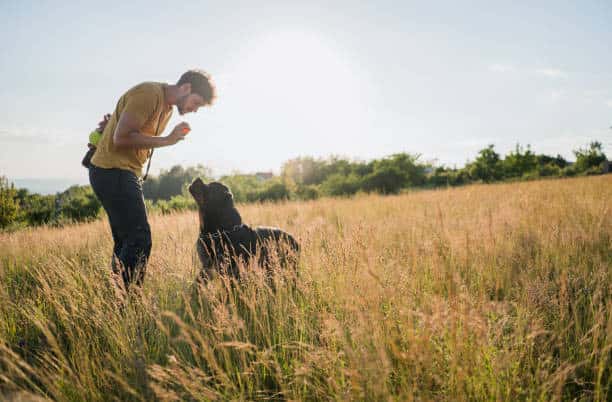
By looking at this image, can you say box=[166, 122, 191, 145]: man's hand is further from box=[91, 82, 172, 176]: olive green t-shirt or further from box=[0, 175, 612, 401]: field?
box=[0, 175, 612, 401]: field

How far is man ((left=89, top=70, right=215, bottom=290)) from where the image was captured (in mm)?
2777

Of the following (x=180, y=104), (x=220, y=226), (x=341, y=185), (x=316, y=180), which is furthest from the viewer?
(x=316, y=180)

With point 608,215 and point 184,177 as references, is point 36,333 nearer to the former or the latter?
point 608,215

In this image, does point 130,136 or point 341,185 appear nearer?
point 130,136

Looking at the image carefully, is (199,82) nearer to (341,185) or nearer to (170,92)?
(170,92)

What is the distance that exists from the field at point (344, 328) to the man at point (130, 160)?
0.23 m

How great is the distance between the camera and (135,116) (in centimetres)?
278

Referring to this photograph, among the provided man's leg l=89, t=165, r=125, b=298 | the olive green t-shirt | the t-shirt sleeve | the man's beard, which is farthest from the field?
the man's beard

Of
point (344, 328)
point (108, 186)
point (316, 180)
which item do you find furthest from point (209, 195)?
point (316, 180)

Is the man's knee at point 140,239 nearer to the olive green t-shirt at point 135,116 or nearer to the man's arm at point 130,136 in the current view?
the olive green t-shirt at point 135,116

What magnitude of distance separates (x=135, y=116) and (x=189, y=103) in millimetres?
509

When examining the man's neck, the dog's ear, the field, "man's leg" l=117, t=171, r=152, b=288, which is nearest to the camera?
the field

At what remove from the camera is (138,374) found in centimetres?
196

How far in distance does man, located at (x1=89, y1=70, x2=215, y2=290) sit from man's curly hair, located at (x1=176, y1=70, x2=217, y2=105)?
0.05 metres
